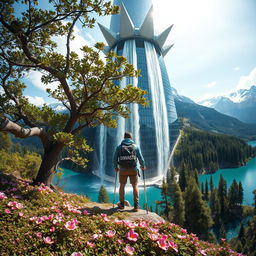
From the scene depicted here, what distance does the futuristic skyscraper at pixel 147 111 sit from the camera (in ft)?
174

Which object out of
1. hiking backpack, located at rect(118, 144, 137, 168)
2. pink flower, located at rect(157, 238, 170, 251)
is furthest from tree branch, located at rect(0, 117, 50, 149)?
pink flower, located at rect(157, 238, 170, 251)

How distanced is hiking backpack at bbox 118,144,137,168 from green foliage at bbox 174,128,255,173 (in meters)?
64.3

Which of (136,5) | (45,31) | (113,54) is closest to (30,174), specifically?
(45,31)

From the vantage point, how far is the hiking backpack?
503cm

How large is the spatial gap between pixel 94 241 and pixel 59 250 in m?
0.56

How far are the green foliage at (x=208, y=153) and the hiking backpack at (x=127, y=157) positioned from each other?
211ft

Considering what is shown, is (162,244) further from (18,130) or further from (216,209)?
(216,209)

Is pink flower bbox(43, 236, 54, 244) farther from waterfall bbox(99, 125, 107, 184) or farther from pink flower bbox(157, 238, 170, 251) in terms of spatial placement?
waterfall bbox(99, 125, 107, 184)

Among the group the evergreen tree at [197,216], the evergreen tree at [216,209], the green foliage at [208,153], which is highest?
the green foliage at [208,153]

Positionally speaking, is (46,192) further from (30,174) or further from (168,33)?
(168,33)

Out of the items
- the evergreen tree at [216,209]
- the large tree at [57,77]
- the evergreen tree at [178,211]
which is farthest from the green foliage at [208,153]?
the large tree at [57,77]

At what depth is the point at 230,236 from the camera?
30578mm

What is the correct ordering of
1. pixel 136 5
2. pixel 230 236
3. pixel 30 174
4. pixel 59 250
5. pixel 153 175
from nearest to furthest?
pixel 59 250 → pixel 30 174 → pixel 230 236 → pixel 153 175 → pixel 136 5

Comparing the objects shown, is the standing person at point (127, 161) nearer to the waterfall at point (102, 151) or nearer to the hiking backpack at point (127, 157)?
the hiking backpack at point (127, 157)
